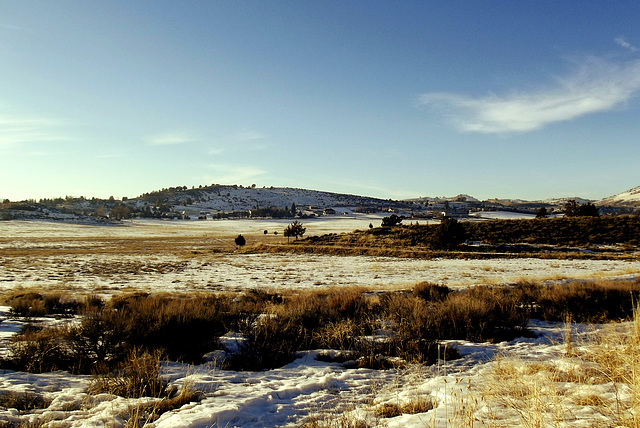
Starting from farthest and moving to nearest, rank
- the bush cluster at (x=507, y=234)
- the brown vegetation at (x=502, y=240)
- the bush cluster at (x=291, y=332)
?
1. the bush cluster at (x=507, y=234)
2. the brown vegetation at (x=502, y=240)
3. the bush cluster at (x=291, y=332)

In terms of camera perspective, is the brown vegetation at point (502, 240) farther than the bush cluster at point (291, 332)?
Yes

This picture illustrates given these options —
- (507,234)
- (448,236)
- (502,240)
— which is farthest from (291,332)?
(507,234)

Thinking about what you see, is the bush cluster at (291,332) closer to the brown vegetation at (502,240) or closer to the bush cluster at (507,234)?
the brown vegetation at (502,240)

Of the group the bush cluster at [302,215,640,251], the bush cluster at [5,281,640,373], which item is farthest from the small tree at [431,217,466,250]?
the bush cluster at [5,281,640,373]

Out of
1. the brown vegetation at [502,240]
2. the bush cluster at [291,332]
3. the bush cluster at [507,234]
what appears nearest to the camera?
the bush cluster at [291,332]

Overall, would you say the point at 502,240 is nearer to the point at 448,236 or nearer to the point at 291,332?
the point at 448,236

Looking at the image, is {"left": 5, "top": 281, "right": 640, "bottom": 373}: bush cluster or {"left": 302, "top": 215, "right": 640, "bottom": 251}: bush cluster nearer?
{"left": 5, "top": 281, "right": 640, "bottom": 373}: bush cluster

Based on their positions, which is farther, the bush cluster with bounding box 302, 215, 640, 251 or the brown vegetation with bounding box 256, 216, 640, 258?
the bush cluster with bounding box 302, 215, 640, 251

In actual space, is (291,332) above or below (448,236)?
above

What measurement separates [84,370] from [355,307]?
7578 millimetres

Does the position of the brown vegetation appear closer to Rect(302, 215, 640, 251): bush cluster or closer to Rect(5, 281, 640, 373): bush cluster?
Rect(302, 215, 640, 251): bush cluster

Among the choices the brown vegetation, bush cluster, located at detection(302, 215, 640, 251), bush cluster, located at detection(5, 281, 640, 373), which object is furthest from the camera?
bush cluster, located at detection(302, 215, 640, 251)

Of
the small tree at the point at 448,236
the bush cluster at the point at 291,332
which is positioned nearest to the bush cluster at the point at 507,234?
the small tree at the point at 448,236

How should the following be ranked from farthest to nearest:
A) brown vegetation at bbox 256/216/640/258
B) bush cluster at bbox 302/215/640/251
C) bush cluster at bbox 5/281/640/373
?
bush cluster at bbox 302/215/640/251
brown vegetation at bbox 256/216/640/258
bush cluster at bbox 5/281/640/373
